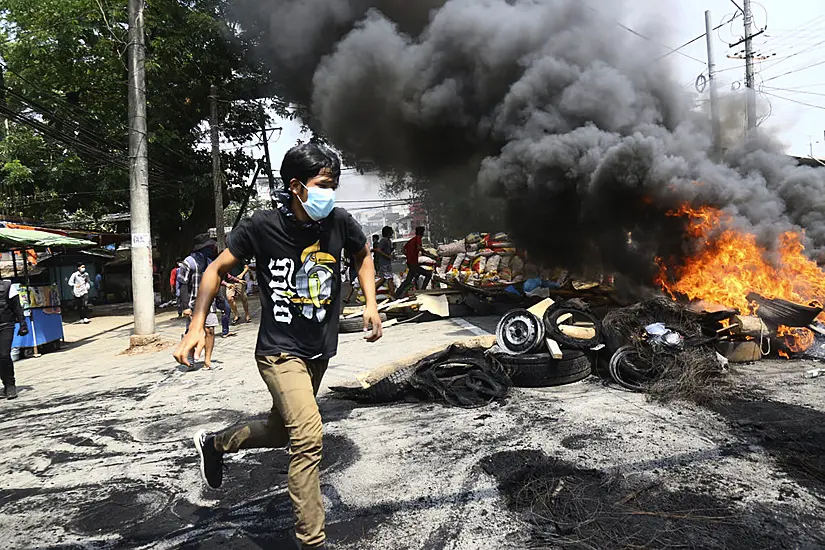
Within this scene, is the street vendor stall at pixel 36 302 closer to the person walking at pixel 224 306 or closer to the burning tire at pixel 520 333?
the person walking at pixel 224 306

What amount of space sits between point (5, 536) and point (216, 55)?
16487 mm

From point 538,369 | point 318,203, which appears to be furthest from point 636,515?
point 538,369

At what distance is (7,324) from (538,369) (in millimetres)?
5663

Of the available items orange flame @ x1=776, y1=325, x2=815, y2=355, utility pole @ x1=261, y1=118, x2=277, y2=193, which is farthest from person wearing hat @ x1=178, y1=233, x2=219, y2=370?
utility pole @ x1=261, y1=118, x2=277, y2=193

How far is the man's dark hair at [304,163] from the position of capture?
2572 mm

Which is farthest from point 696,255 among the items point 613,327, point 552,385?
point 552,385

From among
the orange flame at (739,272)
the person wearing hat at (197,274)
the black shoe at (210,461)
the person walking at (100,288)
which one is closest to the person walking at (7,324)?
the person wearing hat at (197,274)

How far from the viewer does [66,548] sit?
262 cm

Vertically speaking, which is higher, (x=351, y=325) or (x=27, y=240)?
(x=27, y=240)

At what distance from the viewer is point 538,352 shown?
5094 millimetres

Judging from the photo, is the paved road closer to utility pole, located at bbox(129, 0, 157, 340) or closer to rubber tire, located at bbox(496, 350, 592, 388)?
rubber tire, located at bbox(496, 350, 592, 388)

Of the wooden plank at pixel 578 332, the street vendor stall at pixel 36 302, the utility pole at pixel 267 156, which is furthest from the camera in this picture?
the utility pole at pixel 267 156

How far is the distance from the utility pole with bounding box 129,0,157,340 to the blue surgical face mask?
25.7ft

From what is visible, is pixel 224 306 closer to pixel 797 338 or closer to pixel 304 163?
pixel 304 163
